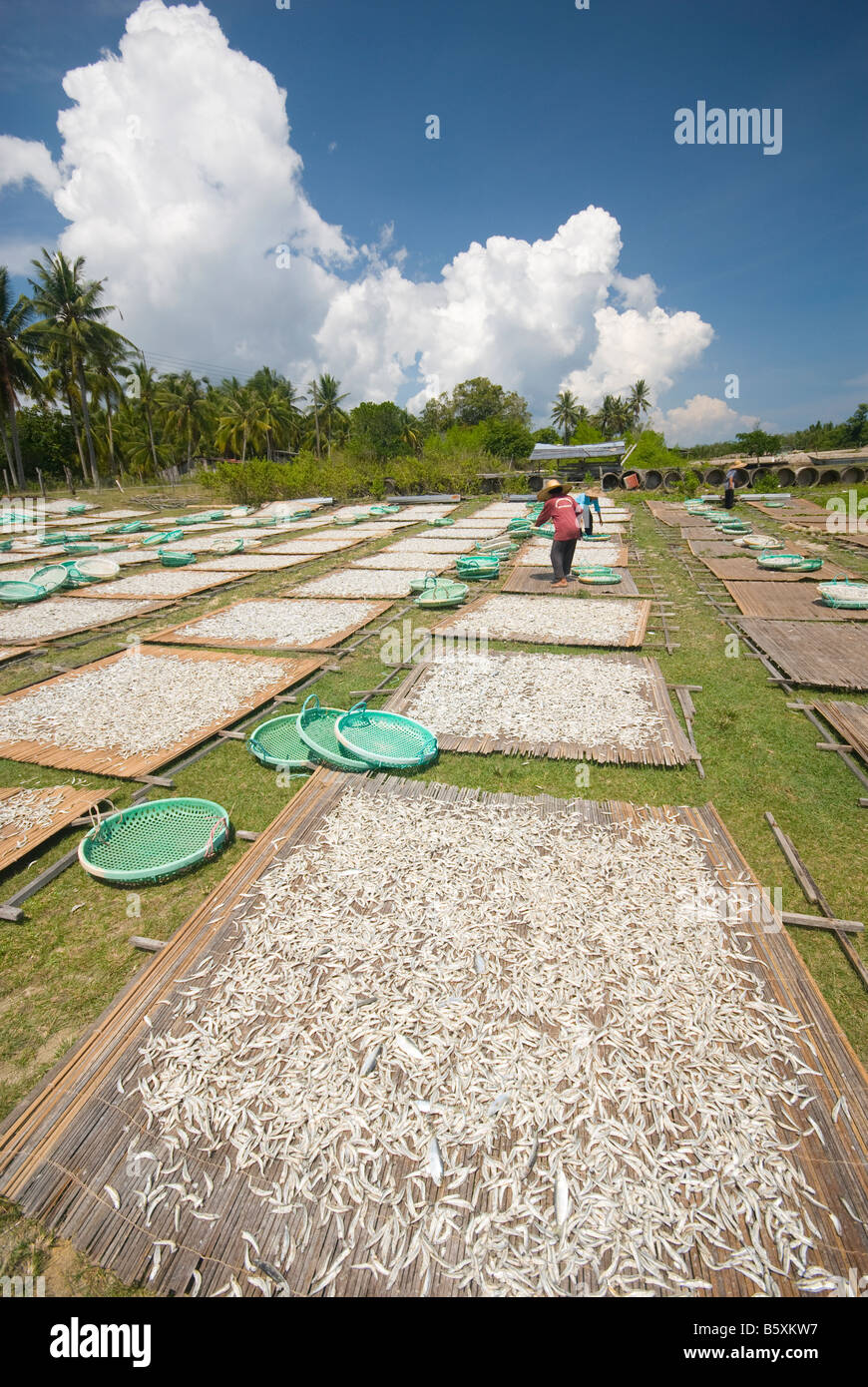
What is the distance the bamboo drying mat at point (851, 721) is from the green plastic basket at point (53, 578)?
457 inches

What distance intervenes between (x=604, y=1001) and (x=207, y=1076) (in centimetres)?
169

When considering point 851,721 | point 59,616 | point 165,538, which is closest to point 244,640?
point 59,616

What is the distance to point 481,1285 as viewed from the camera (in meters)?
1.77

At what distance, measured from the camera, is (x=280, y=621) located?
841 centimetres

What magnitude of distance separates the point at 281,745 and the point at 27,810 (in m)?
1.87

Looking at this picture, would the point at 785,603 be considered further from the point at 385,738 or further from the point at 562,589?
the point at 385,738

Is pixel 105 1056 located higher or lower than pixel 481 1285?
higher

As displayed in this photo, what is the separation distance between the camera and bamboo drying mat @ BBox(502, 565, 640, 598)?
930 centimetres

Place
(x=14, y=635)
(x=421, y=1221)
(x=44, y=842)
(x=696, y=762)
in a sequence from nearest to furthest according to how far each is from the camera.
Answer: (x=421, y=1221), (x=44, y=842), (x=696, y=762), (x=14, y=635)

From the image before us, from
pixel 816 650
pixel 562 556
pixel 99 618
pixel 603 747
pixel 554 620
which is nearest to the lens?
pixel 603 747

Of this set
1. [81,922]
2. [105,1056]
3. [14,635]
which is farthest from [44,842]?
[14,635]

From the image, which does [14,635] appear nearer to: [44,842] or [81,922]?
[44,842]

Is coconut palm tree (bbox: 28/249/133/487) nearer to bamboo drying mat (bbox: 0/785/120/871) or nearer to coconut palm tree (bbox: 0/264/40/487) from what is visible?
coconut palm tree (bbox: 0/264/40/487)

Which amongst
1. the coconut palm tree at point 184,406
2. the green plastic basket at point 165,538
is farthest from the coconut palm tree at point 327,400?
the green plastic basket at point 165,538
